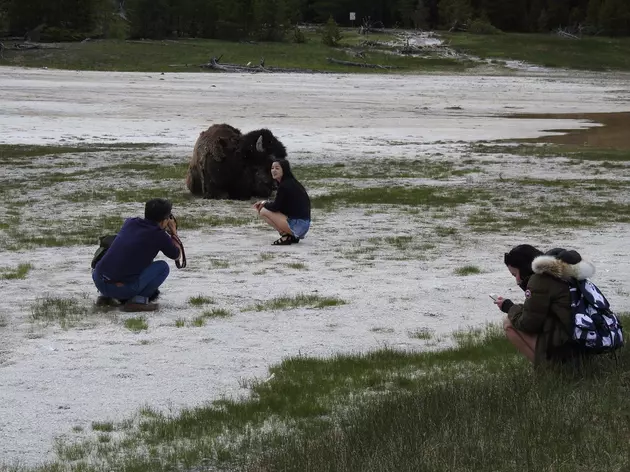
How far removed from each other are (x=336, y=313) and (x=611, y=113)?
1334 inches

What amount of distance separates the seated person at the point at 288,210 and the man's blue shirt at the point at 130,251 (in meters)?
4.00

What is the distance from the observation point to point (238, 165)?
18219 mm

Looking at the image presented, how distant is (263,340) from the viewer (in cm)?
897

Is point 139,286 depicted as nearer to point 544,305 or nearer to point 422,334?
point 422,334

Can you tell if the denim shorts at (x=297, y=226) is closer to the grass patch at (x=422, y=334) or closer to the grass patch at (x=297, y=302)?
Result: the grass patch at (x=297, y=302)

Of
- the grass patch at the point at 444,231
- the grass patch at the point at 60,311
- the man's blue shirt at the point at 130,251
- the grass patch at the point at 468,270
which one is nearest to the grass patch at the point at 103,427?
the grass patch at the point at 60,311

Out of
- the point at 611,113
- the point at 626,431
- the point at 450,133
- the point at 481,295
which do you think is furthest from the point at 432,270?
the point at 611,113

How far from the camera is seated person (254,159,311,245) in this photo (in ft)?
45.4

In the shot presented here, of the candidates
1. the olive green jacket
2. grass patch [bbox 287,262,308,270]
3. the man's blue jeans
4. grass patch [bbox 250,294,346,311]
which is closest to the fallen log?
grass patch [bbox 287,262,308,270]

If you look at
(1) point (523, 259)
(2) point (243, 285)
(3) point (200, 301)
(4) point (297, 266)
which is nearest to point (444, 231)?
(4) point (297, 266)

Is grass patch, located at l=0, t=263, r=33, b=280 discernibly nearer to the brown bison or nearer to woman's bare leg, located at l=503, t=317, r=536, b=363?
woman's bare leg, located at l=503, t=317, r=536, b=363

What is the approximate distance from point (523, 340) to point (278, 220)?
6.90m

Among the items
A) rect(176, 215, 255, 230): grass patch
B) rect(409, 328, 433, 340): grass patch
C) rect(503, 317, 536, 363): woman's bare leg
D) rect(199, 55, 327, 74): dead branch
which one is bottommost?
rect(199, 55, 327, 74): dead branch

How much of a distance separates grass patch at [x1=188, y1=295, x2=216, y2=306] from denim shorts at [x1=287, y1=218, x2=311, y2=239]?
135 inches
